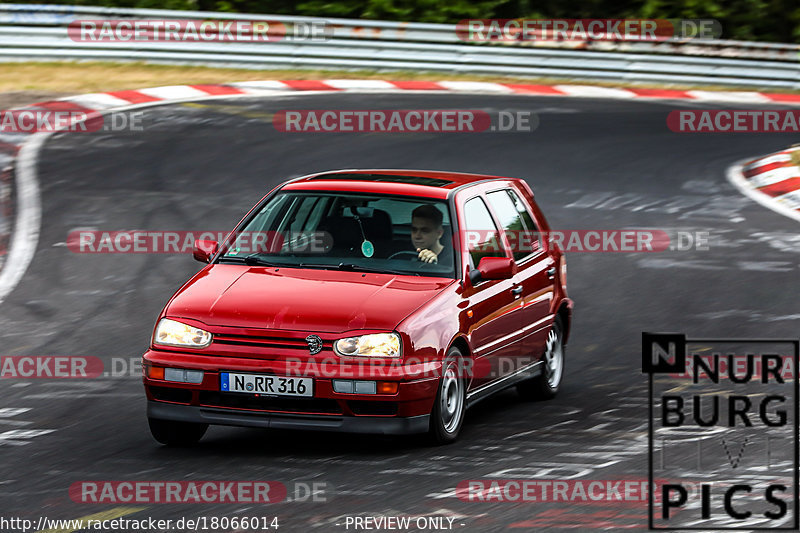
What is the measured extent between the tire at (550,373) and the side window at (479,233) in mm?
992

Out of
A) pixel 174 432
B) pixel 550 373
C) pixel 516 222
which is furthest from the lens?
pixel 550 373

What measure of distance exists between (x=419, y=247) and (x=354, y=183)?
2.32ft

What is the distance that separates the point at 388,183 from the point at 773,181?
9.33m

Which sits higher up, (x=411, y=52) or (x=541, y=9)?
(x=541, y=9)

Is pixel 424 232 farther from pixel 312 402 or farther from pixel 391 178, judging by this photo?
pixel 312 402

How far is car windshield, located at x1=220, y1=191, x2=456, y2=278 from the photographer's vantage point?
8.03 metres

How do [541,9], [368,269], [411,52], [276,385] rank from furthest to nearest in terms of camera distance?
[541,9] → [411,52] → [368,269] → [276,385]

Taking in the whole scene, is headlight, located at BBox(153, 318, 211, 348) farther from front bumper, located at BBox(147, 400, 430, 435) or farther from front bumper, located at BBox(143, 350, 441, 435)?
front bumper, located at BBox(147, 400, 430, 435)

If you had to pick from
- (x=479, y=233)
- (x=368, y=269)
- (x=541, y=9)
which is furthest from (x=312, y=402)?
(x=541, y=9)

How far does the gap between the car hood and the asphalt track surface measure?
2.45 feet

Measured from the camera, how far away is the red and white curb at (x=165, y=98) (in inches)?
Result: 523

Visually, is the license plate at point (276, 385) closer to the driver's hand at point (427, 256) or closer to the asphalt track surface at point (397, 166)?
the asphalt track surface at point (397, 166)

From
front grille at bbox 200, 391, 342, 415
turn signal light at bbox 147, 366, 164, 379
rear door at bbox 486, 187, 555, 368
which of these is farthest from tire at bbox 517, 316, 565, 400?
turn signal light at bbox 147, 366, 164, 379

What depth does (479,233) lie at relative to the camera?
8.48m
